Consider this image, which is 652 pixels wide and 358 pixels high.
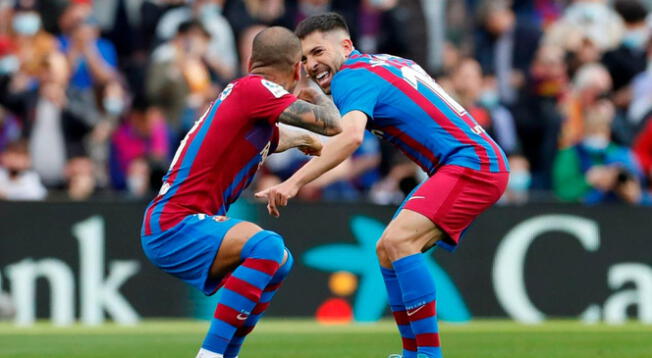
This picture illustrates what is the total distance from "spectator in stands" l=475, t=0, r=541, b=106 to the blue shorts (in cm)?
1016

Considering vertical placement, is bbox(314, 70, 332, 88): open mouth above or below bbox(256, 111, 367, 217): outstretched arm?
above

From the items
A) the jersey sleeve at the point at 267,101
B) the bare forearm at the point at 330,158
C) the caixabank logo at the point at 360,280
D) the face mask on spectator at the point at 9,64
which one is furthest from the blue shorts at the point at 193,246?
the face mask on spectator at the point at 9,64

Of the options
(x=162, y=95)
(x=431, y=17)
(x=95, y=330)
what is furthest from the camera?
(x=431, y=17)

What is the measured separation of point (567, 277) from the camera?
1576cm

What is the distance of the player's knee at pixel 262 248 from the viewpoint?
8320 mm

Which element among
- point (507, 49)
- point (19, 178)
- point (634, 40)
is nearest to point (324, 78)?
point (19, 178)

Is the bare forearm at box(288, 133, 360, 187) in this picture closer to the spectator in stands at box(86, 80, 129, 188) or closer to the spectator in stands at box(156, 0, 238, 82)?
the spectator in stands at box(86, 80, 129, 188)

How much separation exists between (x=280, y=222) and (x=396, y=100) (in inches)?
260

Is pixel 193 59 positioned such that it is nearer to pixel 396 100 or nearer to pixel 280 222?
pixel 280 222

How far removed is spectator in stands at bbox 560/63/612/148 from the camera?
1691 cm

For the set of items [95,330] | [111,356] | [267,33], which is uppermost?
[267,33]

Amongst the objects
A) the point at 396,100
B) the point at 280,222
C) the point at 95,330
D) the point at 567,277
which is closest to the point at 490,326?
the point at 567,277

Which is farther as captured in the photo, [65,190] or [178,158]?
[65,190]

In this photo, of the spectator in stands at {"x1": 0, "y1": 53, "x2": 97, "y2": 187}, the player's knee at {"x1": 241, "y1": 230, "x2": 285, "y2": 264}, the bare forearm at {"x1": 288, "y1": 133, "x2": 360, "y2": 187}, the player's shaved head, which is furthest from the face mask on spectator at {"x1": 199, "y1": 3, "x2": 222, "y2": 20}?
the player's knee at {"x1": 241, "y1": 230, "x2": 285, "y2": 264}
